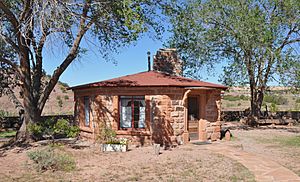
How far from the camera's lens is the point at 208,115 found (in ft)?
45.1

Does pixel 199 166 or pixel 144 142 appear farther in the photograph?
pixel 144 142

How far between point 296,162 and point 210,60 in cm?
1245

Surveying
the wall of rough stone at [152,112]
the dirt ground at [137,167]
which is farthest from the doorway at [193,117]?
the dirt ground at [137,167]

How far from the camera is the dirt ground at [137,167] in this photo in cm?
734

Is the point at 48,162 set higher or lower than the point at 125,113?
lower

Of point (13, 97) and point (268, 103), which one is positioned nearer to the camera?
point (13, 97)

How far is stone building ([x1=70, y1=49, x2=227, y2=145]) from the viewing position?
12.4 metres

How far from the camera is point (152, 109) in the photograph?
12344 mm

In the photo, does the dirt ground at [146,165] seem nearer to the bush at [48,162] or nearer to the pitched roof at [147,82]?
the bush at [48,162]

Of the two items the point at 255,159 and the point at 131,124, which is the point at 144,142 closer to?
the point at 131,124

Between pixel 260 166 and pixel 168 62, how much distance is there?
818 cm

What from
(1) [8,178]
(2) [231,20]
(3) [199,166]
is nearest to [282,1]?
(2) [231,20]

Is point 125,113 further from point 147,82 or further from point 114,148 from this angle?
point 114,148

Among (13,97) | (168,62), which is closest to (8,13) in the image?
(168,62)
